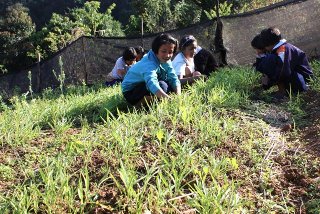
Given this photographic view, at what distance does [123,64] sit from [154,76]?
2.59 meters

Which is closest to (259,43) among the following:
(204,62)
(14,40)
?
(204,62)

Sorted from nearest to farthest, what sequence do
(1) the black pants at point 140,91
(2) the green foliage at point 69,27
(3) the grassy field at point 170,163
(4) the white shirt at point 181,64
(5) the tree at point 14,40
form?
1. (3) the grassy field at point 170,163
2. (1) the black pants at point 140,91
3. (4) the white shirt at point 181,64
4. (2) the green foliage at point 69,27
5. (5) the tree at point 14,40

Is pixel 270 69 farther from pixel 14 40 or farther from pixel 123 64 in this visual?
pixel 14 40

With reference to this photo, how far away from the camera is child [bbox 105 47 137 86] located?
20.0 feet

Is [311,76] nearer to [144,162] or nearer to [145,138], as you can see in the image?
[145,138]

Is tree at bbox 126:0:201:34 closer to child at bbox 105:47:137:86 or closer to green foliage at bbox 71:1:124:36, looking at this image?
green foliage at bbox 71:1:124:36

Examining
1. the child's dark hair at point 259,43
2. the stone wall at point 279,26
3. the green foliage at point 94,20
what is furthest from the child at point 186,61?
the green foliage at point 94,20

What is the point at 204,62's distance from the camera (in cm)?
584

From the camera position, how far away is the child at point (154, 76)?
3795mm

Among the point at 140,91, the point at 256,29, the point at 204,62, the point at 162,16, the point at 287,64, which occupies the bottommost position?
the point at 140,91

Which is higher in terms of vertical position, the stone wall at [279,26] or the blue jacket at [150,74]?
the stone wall at [279,26]

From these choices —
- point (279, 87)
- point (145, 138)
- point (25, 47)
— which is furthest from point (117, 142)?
point (25, 47)

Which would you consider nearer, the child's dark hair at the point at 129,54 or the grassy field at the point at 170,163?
the grassy field at the point at 170,163

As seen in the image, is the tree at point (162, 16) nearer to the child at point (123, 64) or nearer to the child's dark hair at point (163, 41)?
the child at point (123, 64)
